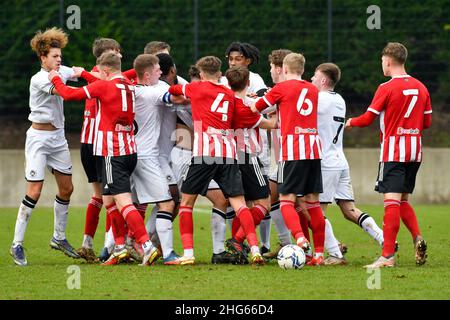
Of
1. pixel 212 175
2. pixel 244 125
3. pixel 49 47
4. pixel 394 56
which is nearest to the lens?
pixel 394 56

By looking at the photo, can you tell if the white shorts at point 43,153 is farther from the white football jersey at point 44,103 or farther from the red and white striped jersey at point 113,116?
the red and white striped jersey at point 113,116

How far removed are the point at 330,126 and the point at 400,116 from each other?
41.3 inches

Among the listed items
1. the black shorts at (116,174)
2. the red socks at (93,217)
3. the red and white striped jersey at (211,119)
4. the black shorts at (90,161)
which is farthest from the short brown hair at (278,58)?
the red socks at (93,217)

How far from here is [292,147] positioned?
34.0ft

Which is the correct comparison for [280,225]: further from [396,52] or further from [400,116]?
[396,52]

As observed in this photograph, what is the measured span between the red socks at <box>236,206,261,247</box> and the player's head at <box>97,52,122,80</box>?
181 centimetres

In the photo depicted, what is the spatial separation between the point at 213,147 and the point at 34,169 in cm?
206

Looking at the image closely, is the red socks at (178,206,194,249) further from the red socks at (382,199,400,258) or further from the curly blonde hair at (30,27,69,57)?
the curly blonde hair at (30,27,69,57)

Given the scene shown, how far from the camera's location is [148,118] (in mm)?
11031

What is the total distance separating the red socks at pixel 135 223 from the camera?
10.4 metres

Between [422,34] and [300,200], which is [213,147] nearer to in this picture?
[300,200]

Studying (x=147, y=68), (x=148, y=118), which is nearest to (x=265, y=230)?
(x=148, y=118)

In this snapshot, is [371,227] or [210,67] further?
[371,227]

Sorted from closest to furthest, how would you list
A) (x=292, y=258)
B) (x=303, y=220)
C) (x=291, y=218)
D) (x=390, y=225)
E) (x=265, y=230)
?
(x=292, y=258) → (x=390, y=225) → (x=291, y=218) → (x=303, y=220) → (x=265, y=230)
